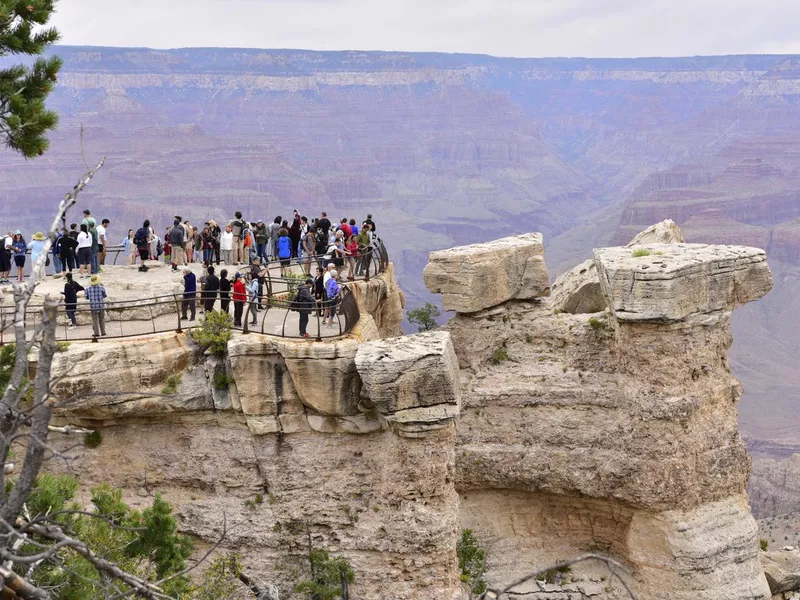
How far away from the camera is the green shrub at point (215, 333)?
30.6 metres

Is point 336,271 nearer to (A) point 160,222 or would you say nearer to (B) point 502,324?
(B) point 502,324

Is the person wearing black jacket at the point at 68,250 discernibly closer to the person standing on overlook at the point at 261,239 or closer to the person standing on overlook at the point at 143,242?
the person standing on overlook at the point at 143,242

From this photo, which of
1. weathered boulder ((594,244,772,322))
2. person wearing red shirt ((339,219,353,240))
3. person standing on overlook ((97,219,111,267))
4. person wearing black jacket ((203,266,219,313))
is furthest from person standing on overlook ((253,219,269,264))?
weathered boulder ((594,244,772,322))

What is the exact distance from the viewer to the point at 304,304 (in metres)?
30.5

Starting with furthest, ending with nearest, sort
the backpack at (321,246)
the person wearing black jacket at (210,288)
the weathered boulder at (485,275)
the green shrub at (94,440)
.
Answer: the backpack at (321,246)
the weathered boulder at (485,275)
the person wearing black jacket at (210,288)
the green shrub at (94,440)

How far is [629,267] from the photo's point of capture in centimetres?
3288

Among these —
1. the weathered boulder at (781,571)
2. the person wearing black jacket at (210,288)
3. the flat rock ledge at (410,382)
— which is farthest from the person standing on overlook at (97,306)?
the weathered boulder at (781,571)

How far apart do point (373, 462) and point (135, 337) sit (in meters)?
7.08

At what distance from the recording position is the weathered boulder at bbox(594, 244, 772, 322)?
32.4 metres

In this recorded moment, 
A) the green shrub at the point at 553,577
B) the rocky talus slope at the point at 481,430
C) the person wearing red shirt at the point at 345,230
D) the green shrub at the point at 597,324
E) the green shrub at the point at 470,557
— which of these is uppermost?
the person wearing red shirt at the point at 345,230

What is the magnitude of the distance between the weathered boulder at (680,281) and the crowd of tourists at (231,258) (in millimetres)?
7863

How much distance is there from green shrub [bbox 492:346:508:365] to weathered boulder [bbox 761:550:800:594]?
36.4ft

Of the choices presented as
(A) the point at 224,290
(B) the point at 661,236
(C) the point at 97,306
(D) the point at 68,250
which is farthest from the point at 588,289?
(D) the point at 68,250

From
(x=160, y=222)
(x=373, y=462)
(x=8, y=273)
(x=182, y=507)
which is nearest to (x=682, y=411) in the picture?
(x=373, y=462)
